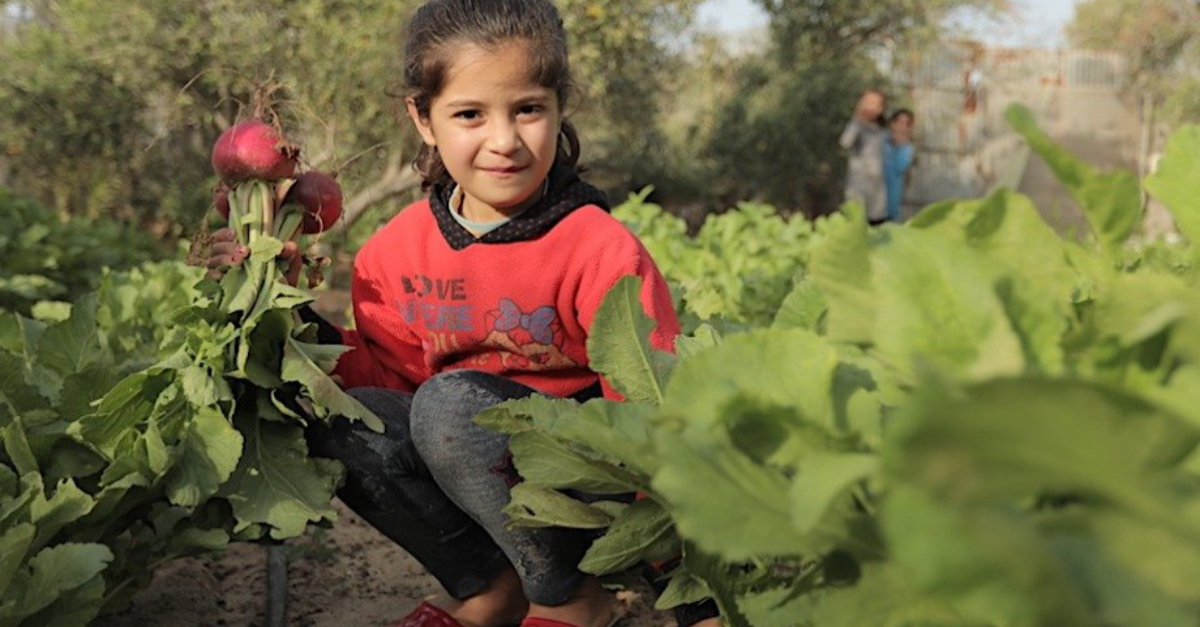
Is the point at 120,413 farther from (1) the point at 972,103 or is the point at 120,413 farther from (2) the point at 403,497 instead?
(1) the point at 972,103

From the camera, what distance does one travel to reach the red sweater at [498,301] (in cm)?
235

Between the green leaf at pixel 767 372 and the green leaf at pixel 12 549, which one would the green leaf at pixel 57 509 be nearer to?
the green leaf at pixel 12 549

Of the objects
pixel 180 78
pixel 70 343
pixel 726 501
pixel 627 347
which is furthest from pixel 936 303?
pixel 180 78

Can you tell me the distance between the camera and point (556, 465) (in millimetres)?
1523

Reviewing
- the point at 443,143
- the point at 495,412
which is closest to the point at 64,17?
the point at 443,143

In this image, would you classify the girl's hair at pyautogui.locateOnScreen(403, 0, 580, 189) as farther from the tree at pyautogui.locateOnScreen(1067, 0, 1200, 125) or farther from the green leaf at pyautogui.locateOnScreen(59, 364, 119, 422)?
the tree at pyautogui.locateOnScreen(1067, 0, 1200, 125)

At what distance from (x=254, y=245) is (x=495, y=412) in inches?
26.8

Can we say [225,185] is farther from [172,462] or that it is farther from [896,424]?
[896,424]

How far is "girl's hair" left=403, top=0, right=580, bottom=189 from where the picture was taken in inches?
94.5

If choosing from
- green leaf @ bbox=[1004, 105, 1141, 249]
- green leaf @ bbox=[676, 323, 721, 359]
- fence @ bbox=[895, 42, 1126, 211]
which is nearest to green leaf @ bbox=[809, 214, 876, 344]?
green leaf @ bbox=[1004, 105, 1141, 249]

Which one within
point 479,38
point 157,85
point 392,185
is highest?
point 479,38

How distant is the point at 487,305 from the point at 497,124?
1.14 feet

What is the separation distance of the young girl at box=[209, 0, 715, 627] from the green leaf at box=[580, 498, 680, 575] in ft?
1.72

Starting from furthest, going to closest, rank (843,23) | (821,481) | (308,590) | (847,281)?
(843,23) < (308,590) < (847,281) < (821,481)
